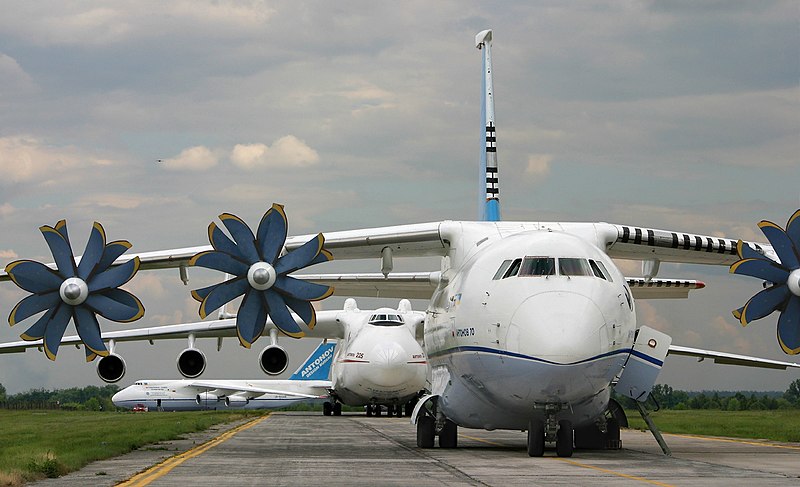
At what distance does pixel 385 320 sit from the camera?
36625 millimetres

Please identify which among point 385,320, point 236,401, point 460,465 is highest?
point 385,320

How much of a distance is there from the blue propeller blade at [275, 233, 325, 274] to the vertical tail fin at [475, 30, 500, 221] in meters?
5.18

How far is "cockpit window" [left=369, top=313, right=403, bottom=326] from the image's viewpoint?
36.6 meters

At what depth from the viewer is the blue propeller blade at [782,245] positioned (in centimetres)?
1852

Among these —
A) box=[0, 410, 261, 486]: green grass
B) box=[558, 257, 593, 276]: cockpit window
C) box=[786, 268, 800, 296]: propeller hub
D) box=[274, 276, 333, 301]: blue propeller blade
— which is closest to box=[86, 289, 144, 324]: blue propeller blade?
box=[0, 410, 261, 486]: green grass

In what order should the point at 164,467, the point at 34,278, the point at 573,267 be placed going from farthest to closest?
the point at 34,278
the point at 573,267
the point at 164,467

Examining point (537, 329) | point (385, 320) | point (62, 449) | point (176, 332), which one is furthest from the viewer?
point (385, 320)

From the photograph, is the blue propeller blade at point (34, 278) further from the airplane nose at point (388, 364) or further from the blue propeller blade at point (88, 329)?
the airplane nose at point (388, 364)

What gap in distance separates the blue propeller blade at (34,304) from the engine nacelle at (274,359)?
5.84m

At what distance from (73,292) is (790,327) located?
1140cm

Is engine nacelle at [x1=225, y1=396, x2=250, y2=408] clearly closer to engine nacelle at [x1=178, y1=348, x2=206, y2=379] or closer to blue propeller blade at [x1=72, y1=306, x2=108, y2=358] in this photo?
engine nacelle at [x1=178, y1=348, x2=206, y2=379]

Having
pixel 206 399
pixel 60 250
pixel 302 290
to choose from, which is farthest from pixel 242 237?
pixel 206 399

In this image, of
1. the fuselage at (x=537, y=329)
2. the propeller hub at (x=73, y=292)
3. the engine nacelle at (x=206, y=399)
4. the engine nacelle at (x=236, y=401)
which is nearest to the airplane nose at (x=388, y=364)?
the fuselage at (x=537, y=329)

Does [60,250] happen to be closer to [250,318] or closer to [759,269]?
[250,318]
